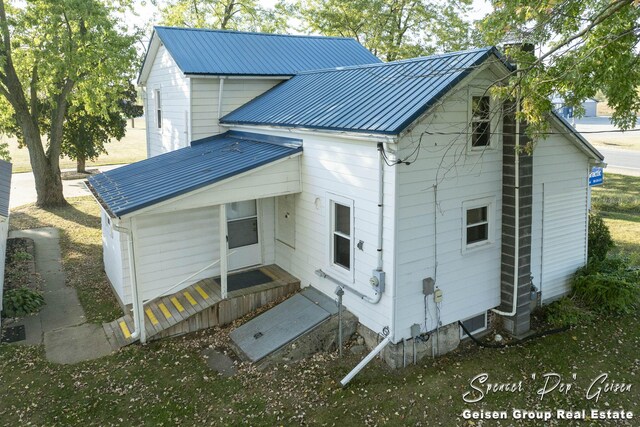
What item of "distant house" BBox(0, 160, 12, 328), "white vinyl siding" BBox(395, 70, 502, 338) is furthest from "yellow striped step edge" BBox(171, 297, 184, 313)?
"white vinyl siding" BBox(395, 70, 502, 338)

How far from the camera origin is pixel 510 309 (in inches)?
415

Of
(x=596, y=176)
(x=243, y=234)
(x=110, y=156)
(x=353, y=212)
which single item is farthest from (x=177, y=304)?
(x=110, y=156)

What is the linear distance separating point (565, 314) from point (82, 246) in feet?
50.1

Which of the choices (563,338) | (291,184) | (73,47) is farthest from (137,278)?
(73,47)

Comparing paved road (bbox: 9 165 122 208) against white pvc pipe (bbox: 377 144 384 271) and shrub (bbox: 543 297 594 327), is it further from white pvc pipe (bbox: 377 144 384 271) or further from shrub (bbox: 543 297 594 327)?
shrub (bbox: 543 297 594 327)

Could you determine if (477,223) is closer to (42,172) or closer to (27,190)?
(42,172)

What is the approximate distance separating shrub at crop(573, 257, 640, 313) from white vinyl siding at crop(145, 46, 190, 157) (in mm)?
11329

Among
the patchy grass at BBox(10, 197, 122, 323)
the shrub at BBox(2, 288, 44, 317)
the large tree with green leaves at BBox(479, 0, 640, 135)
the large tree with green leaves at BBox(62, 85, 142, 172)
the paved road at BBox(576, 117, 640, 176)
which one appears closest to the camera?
the large tree with green leaves at BBox(479, 0, 640, 135)

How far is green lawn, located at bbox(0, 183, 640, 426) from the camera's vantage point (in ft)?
25.9

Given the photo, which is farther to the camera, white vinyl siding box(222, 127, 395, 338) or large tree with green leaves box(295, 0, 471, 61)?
large tree with green leaves box(295, 0, 471, 61)

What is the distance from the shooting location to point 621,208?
23.4m

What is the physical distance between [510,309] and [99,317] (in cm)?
928

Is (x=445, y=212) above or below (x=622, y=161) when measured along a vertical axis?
above

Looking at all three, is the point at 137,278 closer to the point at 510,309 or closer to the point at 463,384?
the point at 463,384
